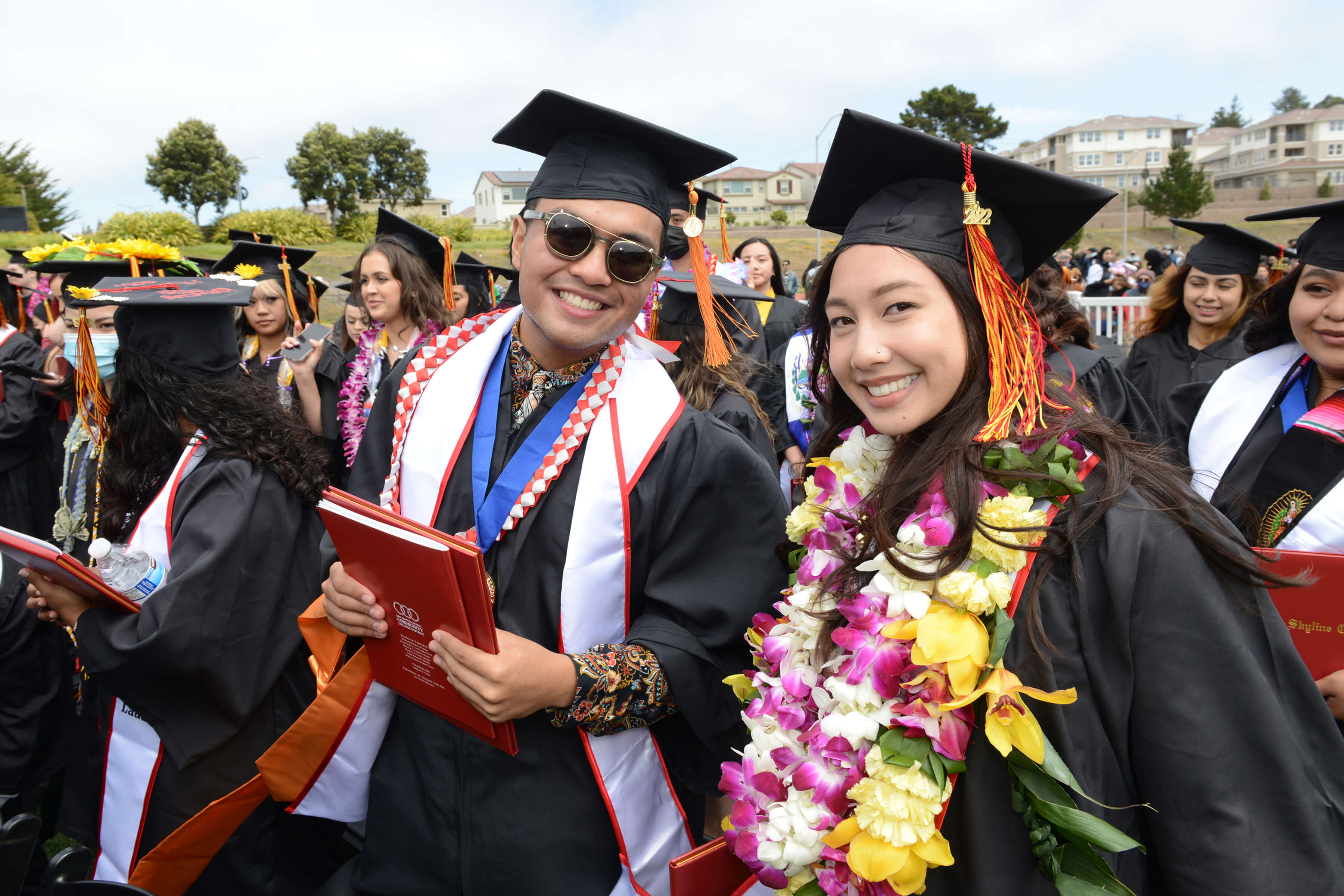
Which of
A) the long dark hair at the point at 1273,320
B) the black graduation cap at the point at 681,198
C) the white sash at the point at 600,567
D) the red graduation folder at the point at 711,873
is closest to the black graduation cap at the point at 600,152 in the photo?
the black graduation cap at the point at 681,198

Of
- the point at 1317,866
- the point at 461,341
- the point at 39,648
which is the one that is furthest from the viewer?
the point at 39,648

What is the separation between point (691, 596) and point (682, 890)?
0.59 metres

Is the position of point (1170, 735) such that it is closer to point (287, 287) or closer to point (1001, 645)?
point (1001, 645)

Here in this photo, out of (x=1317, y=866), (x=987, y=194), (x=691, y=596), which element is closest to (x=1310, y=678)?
(x=1317, y=866)

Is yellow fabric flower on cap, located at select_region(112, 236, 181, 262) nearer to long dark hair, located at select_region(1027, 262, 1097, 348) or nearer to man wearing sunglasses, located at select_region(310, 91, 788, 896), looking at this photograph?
man wearing sunglasses, located at select_region(310, 91, 788, 896)

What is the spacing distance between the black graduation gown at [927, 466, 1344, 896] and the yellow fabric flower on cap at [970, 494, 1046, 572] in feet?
0.22

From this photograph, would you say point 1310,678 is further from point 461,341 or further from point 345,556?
point 461,341

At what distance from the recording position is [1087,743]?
1.33m

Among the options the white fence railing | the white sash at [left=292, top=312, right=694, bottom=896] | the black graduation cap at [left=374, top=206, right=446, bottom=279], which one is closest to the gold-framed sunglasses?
the white sash at [left=292, top=312, right=694, bottom=896]

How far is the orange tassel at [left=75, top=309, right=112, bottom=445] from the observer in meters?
2.73

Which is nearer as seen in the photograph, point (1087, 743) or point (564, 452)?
point (1087, 743)

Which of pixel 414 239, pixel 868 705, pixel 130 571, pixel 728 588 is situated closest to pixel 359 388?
pixel 414 239

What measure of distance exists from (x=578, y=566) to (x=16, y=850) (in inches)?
54.9

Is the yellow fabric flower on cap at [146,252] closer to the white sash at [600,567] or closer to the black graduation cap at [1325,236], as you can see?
the white sash at [600,567]
